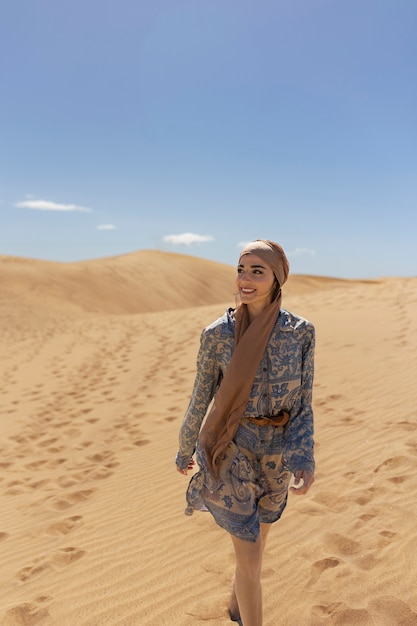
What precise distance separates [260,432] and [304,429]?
0.67 feet

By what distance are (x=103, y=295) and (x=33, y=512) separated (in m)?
25.5

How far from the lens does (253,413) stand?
2.27 meters

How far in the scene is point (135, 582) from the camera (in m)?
3.28

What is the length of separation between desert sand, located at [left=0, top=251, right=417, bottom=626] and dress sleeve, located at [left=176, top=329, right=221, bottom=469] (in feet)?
3.86

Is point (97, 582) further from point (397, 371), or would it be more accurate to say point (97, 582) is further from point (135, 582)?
point (397, 371)

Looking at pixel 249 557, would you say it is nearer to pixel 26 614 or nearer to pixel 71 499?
pixel 26 614

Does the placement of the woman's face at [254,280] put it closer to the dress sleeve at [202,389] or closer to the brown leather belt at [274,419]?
the dress sleeve at [202,389]

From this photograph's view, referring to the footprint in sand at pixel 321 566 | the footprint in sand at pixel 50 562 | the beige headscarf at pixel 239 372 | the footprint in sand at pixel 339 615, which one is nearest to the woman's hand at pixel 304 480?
the beige headscarf at pixel 239 372

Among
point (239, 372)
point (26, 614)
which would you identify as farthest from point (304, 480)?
point (26, 614)

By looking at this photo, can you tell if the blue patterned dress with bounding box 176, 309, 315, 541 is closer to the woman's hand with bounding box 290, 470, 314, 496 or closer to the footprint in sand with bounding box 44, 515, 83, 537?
the woman's hand with bounding box 290, 470, 314, 496

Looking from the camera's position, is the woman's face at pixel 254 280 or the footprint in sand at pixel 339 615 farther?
the footprint in sand at pixel 339 615

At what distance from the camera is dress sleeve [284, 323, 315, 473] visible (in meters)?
2.25

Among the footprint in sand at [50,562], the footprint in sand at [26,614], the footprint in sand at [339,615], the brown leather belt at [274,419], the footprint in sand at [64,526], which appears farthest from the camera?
the footprint in sand at [64,526]

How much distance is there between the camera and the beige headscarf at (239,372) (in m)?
2.20
